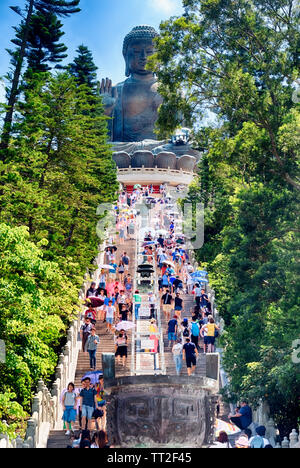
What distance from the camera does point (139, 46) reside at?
193 feet

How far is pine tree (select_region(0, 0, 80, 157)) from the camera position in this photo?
746 inches

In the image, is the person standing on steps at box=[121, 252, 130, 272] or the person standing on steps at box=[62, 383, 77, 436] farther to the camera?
the person standing on steps at box=[121, 252, 130, 272]

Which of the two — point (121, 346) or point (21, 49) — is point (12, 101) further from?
point (121, 346)

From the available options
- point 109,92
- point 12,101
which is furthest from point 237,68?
point 109,92

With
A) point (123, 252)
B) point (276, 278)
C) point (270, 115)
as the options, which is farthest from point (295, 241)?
point (123, 252)

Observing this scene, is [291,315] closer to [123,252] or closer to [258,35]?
[258,35]

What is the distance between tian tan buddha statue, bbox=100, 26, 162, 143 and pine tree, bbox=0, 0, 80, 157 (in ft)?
122

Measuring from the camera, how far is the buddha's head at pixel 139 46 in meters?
58.4

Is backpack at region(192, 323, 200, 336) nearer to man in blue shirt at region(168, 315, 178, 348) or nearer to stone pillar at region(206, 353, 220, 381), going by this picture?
man in blue shirt at region(168, 315, 178, 348)

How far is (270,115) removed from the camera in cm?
1619

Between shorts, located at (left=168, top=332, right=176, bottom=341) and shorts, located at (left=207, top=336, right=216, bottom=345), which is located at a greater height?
shorts, located at (left=168, top=332, right=176, bottom=341)

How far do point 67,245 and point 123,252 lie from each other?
551 cm

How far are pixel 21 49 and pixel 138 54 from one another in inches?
1585

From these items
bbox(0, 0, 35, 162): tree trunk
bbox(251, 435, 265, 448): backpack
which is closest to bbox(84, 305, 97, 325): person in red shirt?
bbox(0, 0, 35, 162): tree trunk
